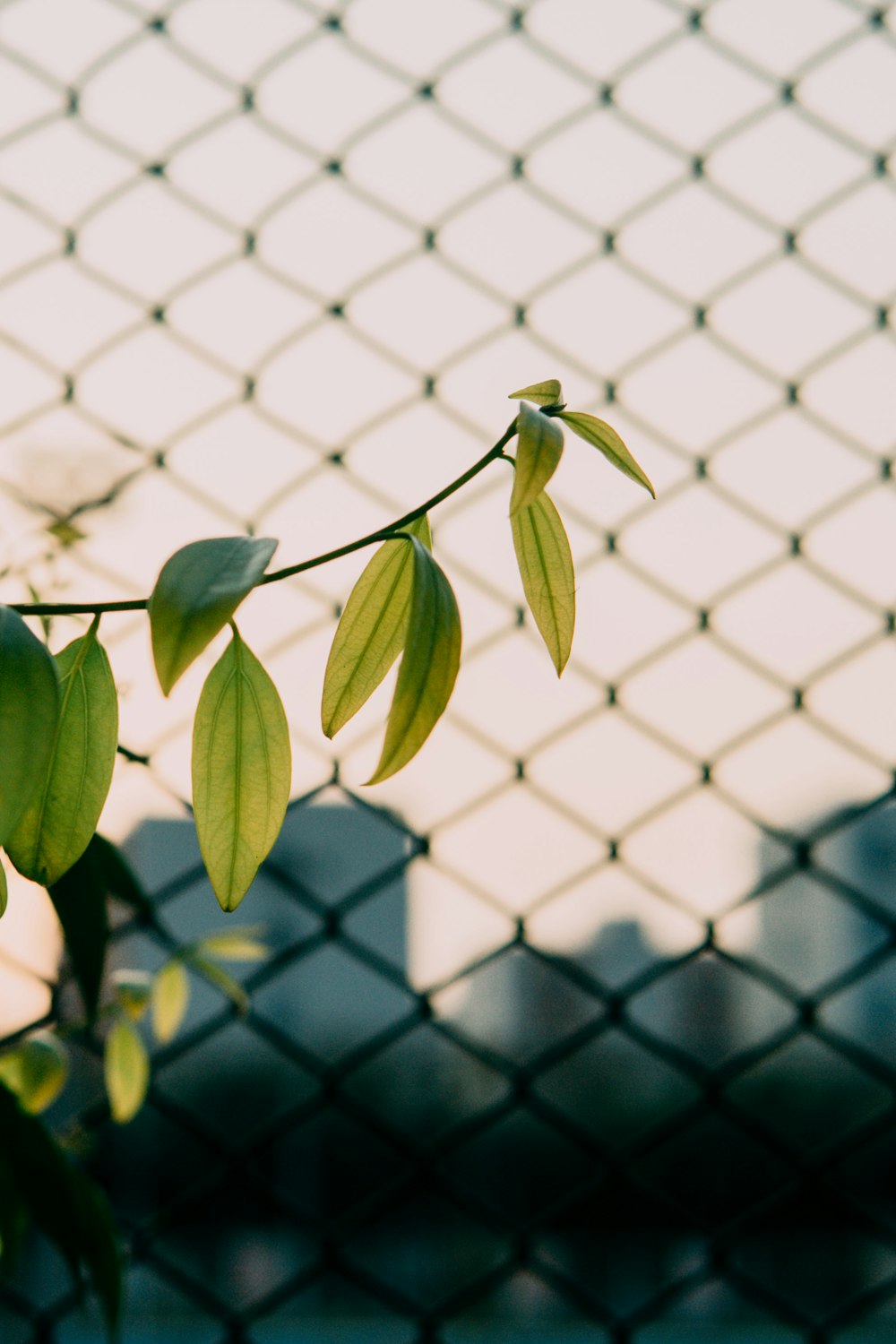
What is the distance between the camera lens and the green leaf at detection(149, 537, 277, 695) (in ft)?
0.57

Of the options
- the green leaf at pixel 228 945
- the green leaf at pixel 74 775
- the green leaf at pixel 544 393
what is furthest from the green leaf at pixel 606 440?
the green leaf at pixel 228 945

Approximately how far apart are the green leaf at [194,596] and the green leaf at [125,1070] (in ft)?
1.17

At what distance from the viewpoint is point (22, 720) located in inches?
7.2

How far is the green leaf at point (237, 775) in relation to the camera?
0.73ft

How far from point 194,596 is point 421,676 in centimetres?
4

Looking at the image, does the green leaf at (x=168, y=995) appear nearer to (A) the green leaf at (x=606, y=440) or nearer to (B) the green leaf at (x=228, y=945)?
(B) the green leaf at (x=228, y=945)

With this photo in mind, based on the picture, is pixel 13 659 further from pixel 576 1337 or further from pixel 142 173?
pixel 576 1337

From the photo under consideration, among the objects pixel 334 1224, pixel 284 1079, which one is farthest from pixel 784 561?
pixel 284 1079

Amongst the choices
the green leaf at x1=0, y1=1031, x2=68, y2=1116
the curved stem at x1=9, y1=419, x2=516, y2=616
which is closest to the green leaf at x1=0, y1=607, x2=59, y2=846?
the curved stem at x1=9, y1=419, x2=516, y2=616

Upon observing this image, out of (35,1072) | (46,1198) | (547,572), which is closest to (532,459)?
(547,572)

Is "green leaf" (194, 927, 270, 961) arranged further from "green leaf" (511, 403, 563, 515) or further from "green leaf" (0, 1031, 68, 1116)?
"green leaf" (511, 403, 563, 515)

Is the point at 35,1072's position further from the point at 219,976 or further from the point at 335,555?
the point at 335,555

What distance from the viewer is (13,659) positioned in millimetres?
186

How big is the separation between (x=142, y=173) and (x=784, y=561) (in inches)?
16.9
